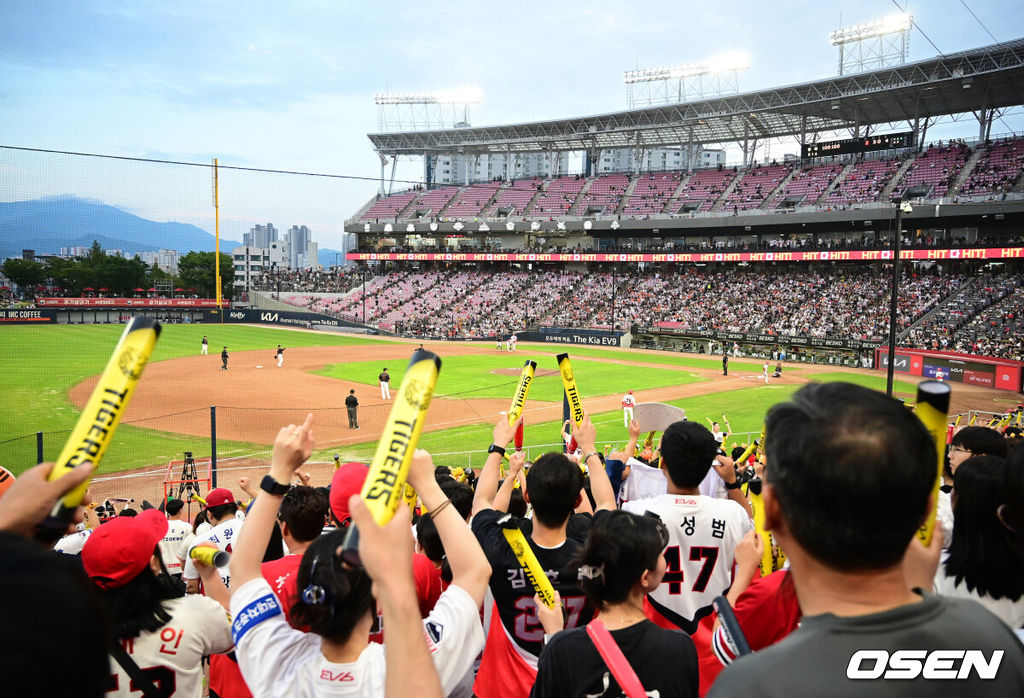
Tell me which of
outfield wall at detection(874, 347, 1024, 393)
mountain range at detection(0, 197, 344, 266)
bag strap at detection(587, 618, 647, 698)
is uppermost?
mountain range at detection(0, 197, 344, 266)

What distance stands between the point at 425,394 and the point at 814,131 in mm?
74130

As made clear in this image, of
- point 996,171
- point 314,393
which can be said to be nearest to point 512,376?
point 314,393

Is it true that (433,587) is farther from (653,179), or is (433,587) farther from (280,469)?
(653,179)

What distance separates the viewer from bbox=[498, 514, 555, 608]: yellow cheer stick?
139 inches

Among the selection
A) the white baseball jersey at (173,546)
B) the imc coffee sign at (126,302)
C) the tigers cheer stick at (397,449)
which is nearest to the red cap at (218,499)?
the white baseball jersey at (173,546)

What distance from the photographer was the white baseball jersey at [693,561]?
4.14 meters

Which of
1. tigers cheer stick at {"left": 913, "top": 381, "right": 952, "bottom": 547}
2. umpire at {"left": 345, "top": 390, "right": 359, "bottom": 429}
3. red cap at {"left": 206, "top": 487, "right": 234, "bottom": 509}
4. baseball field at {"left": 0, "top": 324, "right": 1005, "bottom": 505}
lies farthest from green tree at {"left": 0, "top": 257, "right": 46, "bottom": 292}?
tigers cheer stick at {"left": 913, "top": 381, "right": 952, "bottom": 547}

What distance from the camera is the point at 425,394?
2.21 metres

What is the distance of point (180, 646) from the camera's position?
10.5ft

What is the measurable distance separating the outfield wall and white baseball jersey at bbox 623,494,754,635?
30592mm

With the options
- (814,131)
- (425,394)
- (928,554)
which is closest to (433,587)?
(425,394)

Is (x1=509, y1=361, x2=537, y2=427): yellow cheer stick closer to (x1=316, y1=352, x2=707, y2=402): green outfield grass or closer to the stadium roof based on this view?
(x1=316, y1=352, x2=707, y2=402): green outfield grass

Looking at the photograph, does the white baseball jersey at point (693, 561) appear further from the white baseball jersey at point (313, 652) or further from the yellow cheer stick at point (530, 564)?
the white baseball jersey at point (313, 652)

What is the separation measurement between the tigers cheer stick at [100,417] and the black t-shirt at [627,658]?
204 centimetres
